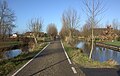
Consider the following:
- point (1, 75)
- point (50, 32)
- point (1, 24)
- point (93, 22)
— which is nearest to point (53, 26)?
point (50, 32)

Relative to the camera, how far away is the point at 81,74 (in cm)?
1025

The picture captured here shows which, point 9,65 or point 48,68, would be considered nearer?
point 48,68

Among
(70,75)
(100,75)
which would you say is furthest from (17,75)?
(100,75)

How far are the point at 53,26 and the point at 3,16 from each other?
68.4 meters

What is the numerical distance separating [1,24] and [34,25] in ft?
30.4

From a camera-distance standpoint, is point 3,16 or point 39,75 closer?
point 39,75

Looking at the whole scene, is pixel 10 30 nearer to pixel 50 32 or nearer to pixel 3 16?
pixel 3 16

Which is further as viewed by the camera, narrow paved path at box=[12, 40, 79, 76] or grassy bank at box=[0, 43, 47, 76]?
grassy bank at box=[0, 43, 47, 76]

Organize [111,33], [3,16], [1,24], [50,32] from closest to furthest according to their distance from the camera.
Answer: [1,24] < [3,16] < [111,33] < [50,32]

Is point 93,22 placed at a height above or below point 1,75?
above

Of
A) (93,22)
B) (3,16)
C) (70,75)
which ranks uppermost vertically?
(3,16)

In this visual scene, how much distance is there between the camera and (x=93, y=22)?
62.2 feet

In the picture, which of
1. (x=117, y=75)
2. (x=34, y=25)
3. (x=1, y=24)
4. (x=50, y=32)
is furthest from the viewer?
(x=50, y=32)

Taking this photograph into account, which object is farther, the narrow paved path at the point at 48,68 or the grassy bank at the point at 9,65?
the grassy bank at the point at 9,65
